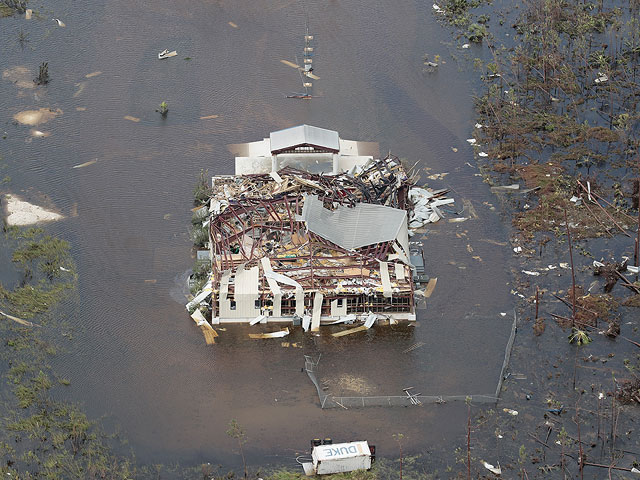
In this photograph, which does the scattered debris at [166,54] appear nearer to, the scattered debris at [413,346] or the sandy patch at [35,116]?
the sandy patch at [35,116]

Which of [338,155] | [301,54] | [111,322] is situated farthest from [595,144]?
[111,322]

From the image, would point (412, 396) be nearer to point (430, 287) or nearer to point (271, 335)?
point (271, 335)

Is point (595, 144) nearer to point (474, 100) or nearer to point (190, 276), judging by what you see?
point (474, 100)

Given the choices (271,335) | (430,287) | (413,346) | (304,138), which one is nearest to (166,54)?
(304,138)

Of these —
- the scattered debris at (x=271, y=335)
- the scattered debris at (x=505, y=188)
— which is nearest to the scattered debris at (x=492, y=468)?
the scattered debris at (x=271, y=335)

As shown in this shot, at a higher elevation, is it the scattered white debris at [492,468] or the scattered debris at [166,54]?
the scattered debris at [166,54]
